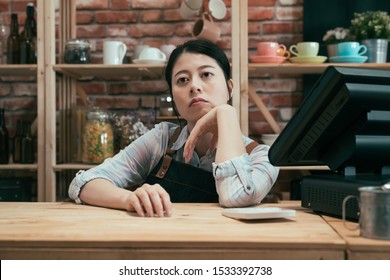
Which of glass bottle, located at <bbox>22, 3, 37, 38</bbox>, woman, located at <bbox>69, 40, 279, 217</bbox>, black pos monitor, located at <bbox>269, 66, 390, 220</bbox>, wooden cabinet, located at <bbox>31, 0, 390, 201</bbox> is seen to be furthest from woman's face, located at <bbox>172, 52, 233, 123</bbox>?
glass bottle, located at <bbox>22, 3, 37, 38</bbox>

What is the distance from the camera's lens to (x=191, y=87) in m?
1.59

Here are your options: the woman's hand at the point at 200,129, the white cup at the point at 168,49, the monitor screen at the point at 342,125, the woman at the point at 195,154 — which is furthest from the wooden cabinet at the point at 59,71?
the monitor screen at the point at 342,125

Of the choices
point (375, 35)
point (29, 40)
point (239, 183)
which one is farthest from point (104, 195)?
point (375, 35)

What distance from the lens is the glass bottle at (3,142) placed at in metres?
2.53

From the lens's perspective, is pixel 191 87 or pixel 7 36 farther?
pixel 7 36

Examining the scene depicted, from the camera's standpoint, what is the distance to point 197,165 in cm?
169

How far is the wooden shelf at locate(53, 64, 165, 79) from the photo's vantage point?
2379 millimetres

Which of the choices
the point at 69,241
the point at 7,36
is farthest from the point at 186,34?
the point at 69,241

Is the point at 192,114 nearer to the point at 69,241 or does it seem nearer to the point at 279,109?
the point at 69,241

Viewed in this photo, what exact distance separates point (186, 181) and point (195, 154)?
0.14 meters

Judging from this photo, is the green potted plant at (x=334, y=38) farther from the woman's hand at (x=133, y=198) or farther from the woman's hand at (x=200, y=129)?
the woman's hand at (x=133, y=198)

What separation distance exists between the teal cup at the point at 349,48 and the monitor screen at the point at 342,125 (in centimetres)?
132

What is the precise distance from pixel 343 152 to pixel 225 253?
442mm

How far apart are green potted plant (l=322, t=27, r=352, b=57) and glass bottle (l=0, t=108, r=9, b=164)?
1752 millimetres
